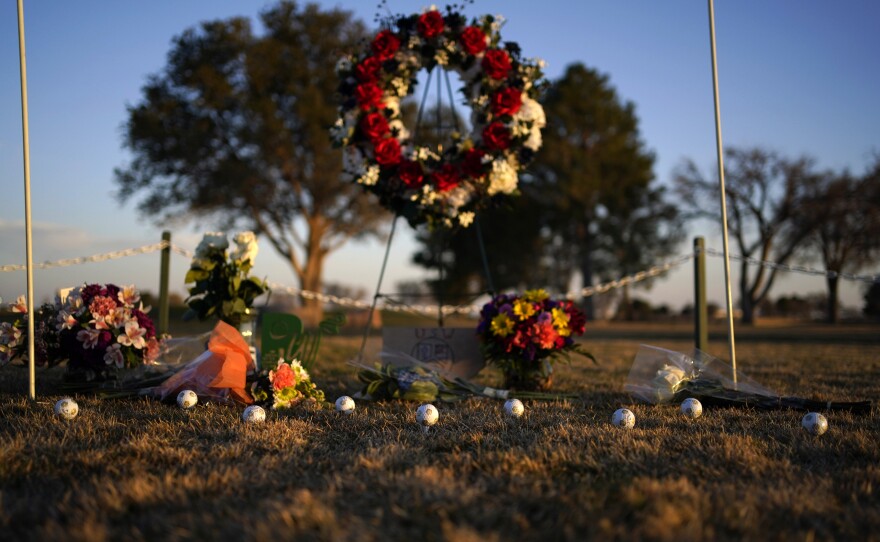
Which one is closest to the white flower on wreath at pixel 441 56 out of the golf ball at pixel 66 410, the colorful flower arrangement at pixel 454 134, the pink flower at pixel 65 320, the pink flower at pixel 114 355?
the colorful flower arrangement at pixel 454 134

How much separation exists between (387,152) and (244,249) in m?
1.81

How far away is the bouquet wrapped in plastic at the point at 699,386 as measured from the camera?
4973 mm

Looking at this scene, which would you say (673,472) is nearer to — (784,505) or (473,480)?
(784,505)

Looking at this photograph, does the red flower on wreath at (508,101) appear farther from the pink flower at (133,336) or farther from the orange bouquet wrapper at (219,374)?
the pink flower at (133,336)

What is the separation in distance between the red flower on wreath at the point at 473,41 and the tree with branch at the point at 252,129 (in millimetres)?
16110

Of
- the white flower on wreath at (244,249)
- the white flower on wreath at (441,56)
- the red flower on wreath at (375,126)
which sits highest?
the white flower on wreath at (441,56)

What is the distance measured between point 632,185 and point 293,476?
32163 millimetres

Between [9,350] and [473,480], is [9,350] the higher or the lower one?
the higher one

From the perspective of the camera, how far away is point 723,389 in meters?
5.20

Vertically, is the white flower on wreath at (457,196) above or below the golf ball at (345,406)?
above

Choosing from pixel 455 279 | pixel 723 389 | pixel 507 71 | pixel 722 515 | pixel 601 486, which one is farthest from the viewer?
pixel 455 279

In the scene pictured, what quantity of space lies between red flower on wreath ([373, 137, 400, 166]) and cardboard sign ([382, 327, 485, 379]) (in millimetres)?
1683

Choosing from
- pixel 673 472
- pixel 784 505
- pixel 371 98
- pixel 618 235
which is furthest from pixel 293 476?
pixel 618 235

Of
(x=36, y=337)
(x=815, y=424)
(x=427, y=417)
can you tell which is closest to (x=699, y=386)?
(x=815, y=424)
